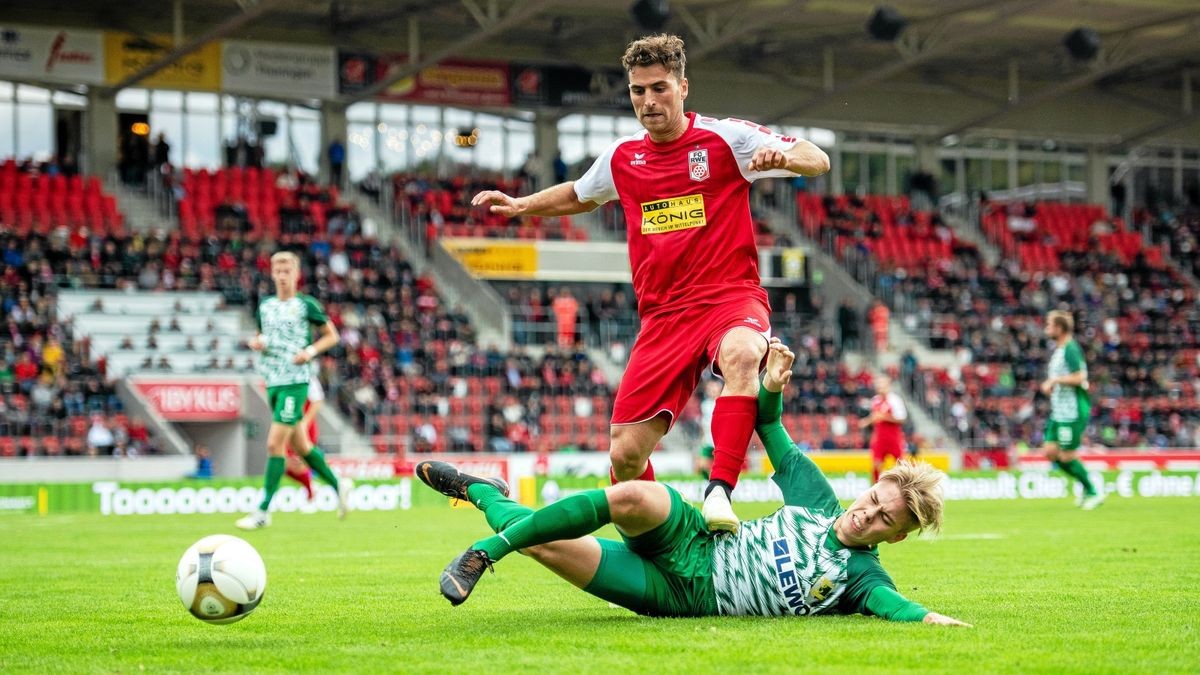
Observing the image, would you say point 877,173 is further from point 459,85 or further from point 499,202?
point 499,202

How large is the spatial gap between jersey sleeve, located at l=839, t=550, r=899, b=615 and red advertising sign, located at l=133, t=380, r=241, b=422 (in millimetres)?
23192

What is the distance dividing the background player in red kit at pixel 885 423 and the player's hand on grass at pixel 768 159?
13.1 m

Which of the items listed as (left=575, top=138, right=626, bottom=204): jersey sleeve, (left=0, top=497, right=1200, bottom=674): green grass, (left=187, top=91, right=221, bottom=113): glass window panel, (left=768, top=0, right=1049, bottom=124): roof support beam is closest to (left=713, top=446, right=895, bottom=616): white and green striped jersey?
(left=0, top=497, right=1200, bottom=674): green grass

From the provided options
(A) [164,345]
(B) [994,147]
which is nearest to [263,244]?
(A) [164,345]

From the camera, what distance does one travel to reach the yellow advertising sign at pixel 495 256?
119 feet

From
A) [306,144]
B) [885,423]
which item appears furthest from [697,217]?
[306,144]

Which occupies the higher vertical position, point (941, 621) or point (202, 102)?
point (202, 102)

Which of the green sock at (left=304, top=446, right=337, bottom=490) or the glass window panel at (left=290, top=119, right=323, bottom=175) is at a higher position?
the glass window panel at (left=290, top=119, right=323, bottom=175)

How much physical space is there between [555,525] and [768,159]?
7.40ft

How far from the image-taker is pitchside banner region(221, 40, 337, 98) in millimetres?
35812

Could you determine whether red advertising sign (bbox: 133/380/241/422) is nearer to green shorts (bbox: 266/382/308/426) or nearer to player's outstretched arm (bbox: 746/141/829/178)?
green shorts (bbox: 266/382/308/426)

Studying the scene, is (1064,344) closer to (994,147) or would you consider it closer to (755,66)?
(755,66)

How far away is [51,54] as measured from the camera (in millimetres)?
33812

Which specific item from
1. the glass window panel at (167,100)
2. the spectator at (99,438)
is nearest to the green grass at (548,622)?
the spectator at (99,438)
